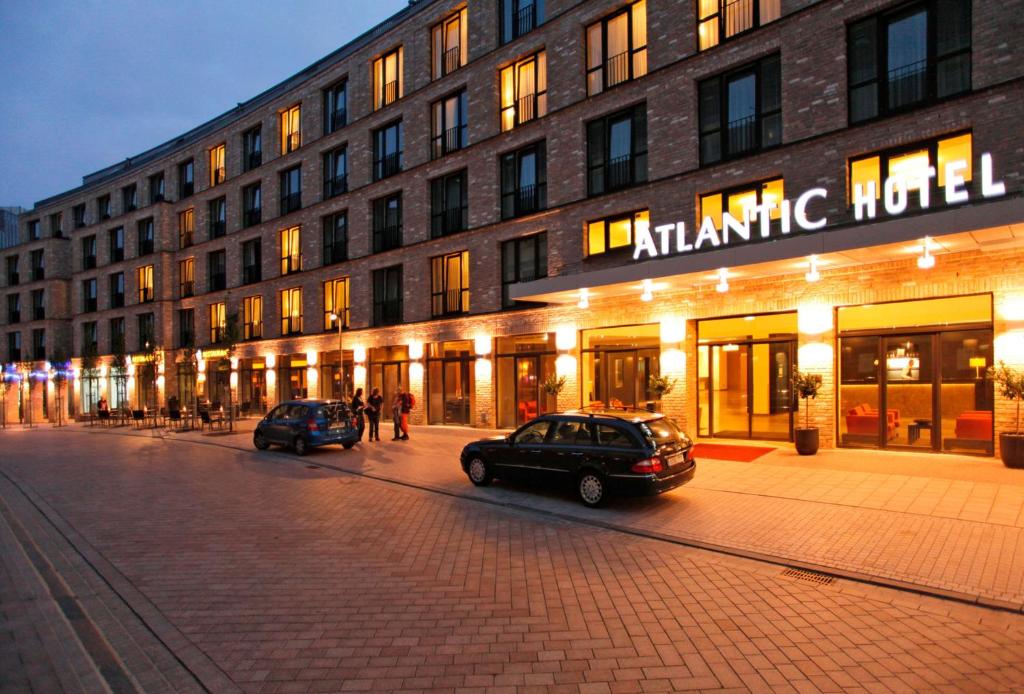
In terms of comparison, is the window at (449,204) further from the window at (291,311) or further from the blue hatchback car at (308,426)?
the window at (291,311)

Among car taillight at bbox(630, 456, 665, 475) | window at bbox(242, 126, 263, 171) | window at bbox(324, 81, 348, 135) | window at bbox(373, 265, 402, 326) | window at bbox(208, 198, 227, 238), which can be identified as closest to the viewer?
car taillight at bbox(630, 456, 665, 475)

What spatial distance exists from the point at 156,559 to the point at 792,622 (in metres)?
7.22

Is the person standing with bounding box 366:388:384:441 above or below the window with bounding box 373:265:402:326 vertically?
below

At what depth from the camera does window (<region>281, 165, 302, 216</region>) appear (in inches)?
1193

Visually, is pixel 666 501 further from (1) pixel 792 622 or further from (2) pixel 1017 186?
(2) pixel 1017 186

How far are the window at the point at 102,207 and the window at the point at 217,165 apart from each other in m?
14.2

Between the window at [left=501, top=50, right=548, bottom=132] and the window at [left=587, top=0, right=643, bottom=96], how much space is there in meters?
1.89

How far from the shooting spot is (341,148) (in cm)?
2814

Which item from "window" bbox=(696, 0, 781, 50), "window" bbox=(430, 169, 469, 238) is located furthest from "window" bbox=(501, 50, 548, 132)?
"window" bbox=(696, 0, 781, 50)

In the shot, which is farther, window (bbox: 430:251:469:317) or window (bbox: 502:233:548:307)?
window (bbox: 430:251:469:317)

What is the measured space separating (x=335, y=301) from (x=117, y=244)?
25.3 meters

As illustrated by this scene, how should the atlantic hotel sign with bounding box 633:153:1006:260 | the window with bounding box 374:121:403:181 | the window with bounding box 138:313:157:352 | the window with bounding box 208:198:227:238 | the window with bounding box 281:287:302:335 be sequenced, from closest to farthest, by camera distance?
the atlantic hotel sign with bounding box 633:153:1006:260, the window with bounding box 374:121:403:181, the window with bounding box 281:287:302:335, the window with bounding box 208:198:227:238, the window with bounding box 138:313:157:352

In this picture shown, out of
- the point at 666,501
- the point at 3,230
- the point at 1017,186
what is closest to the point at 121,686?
the point at 666,501

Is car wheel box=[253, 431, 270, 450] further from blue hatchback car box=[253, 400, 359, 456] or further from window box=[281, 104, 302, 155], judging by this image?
window box=[281, 104, 302, 155]
